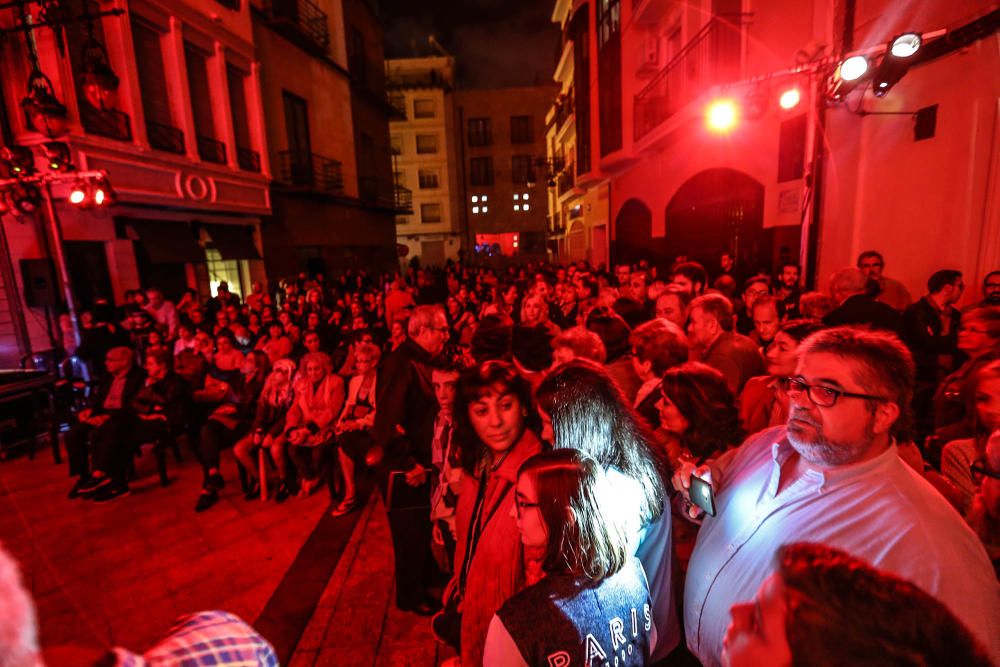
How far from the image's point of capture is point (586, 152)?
1833 cm

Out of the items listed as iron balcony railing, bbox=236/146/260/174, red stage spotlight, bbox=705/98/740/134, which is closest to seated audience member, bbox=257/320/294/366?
red stage spotlight, bbox=705/98/740/134

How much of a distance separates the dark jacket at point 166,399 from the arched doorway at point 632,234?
38.8 ft

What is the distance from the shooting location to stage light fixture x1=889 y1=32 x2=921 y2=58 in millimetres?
4672

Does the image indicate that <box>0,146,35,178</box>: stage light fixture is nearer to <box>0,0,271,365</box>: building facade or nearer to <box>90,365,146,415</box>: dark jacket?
<box>0,0,271,365</box>: building facade

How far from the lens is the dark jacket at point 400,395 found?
11.2ft

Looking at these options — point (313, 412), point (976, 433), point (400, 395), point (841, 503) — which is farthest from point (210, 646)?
point (313, 412)

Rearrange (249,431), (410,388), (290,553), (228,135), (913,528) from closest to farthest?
1. (913,528)
2. (410,388)
3. (290,553)
4. (249,431)
5. (228,135)

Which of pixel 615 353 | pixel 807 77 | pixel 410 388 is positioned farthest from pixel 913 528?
pixel 807 77

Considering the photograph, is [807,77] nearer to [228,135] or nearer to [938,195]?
[938,195]

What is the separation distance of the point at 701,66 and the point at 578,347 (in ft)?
29.4

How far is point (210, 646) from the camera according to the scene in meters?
0.96

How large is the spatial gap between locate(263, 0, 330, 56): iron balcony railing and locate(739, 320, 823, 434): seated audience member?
17781 mm

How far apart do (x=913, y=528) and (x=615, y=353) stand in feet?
7.58

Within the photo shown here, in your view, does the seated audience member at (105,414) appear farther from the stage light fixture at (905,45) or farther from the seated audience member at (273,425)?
the stage light fixture at (905,45)
